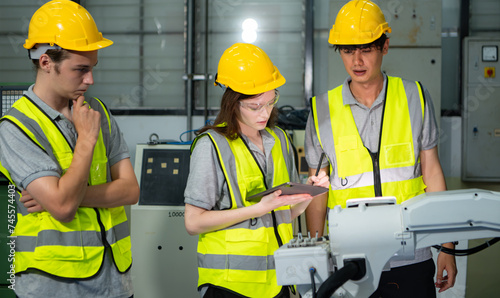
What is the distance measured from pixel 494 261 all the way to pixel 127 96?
3.24 meters

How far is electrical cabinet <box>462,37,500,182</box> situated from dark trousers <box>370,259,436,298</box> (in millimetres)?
2694

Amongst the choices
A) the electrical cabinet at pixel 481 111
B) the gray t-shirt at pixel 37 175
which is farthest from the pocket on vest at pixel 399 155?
the electrical cabinet at pixel 481 111

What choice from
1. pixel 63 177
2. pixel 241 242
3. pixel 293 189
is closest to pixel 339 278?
pixel 293 189

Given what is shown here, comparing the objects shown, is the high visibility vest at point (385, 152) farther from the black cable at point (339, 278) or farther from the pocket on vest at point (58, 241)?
the pocket on vest at point (58, 241)

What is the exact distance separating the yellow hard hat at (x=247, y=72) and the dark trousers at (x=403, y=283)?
702mm

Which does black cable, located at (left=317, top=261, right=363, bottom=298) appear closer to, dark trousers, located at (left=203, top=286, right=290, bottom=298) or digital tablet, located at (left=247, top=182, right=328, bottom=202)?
digital tablet, located at (left=247, top=182, right=328, bottom=202)

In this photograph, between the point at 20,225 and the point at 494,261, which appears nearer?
the point at 20,225

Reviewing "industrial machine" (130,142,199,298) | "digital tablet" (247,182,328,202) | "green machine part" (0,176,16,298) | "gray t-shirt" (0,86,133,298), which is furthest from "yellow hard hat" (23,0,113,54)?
"industrial machine" (130,142,199,298)

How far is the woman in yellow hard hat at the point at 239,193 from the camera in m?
1.58

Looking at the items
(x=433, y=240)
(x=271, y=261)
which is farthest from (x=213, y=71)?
(x=433, y=240)

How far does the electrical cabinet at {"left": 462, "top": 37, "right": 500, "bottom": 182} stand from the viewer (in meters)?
4.07

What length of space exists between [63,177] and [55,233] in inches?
6.4

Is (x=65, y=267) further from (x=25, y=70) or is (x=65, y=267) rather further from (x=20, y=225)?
(x=25, y=70)

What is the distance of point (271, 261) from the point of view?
5.32 feet
